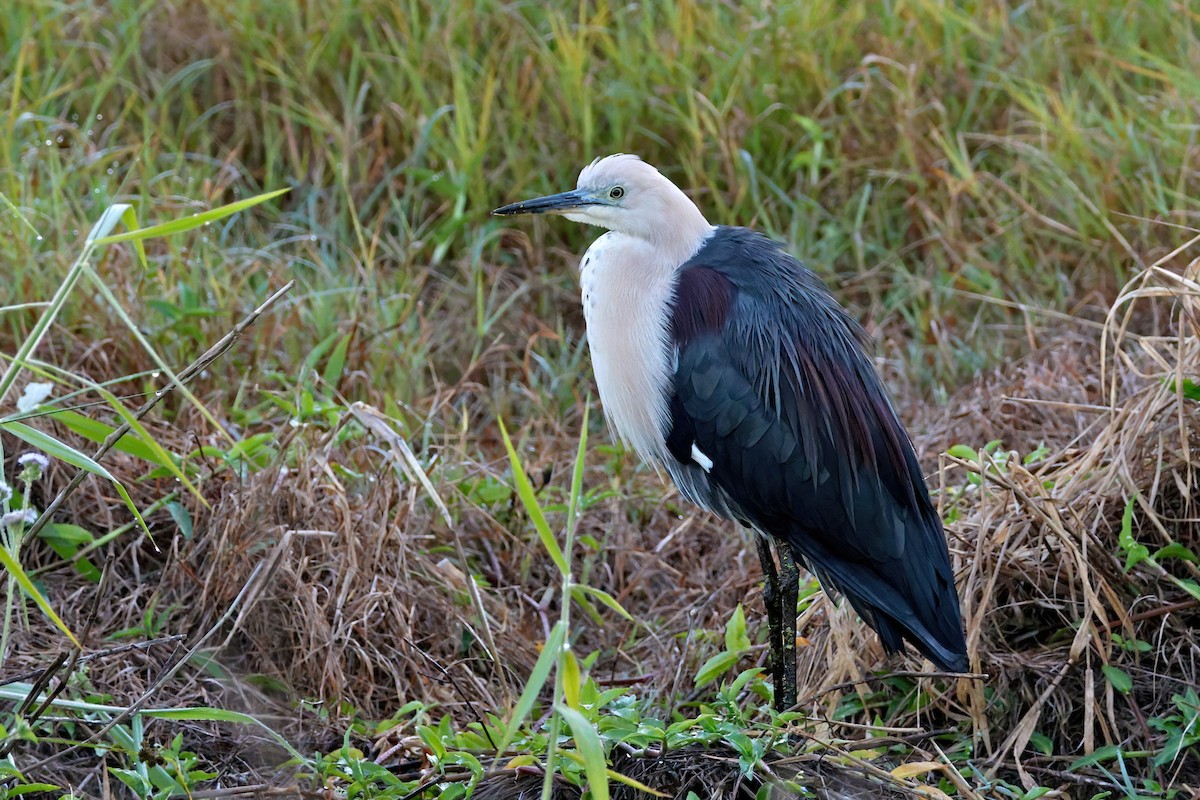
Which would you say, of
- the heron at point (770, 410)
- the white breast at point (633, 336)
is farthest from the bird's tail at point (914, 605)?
the white breast at point (633, 336)

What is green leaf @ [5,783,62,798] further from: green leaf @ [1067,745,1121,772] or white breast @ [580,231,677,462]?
green leaf @ [1067,745,1121,772]

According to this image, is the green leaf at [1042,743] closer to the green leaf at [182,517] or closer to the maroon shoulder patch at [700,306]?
the maroon shoulder patch at [700,306]

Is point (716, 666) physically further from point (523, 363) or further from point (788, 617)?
point (523, 363)

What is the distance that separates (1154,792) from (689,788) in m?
0.92

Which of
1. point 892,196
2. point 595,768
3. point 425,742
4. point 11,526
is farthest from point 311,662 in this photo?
point 892,196

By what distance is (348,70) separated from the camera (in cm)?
524

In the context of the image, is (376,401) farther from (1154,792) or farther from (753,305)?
(1154,792)

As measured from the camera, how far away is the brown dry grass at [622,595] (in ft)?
9.41

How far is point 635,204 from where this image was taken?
3.14 meters

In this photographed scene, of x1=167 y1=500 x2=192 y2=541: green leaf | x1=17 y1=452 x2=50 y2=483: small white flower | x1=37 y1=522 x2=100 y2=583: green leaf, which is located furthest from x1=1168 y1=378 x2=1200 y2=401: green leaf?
x1=37 y1=522 x2=100 y2=583: green leaf

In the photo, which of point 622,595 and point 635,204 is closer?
point 635,204

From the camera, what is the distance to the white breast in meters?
3.04

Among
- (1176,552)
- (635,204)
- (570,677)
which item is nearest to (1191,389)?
(1176,552)

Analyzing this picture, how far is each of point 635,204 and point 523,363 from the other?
1.34 metres
